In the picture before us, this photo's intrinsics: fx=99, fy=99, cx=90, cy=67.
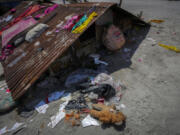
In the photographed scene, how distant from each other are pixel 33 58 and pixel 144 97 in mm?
4811

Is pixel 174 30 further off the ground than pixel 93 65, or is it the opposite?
pixel 174 30

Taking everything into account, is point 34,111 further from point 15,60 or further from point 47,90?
point 15,60

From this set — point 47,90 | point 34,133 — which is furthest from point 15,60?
point 34,133

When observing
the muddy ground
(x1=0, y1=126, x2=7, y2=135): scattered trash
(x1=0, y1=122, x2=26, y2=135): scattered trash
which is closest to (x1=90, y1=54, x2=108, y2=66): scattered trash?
the muddy ground

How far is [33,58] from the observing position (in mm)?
4395

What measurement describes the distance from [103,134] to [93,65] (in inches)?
114

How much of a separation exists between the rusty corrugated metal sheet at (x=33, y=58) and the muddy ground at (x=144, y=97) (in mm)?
1152

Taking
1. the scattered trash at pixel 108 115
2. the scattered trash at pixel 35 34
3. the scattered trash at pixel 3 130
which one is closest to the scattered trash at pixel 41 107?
the scattered trash at pixel 3 130

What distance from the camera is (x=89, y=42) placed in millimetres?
5387

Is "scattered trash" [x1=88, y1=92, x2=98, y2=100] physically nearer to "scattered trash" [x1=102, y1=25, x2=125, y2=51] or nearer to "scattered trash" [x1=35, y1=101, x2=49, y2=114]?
"scattered trash" [x1=35, y1=101, x2=49, y2=114]

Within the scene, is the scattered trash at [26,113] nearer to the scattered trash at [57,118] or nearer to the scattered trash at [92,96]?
the scattered trash at [57,118]

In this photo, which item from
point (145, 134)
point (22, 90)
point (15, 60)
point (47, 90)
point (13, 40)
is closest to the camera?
point (145, 134)

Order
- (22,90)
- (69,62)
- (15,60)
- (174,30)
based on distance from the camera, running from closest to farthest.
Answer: (22,90), (15,60), (69,62), (174,30)

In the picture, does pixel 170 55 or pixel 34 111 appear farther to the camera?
pixel 170 55
